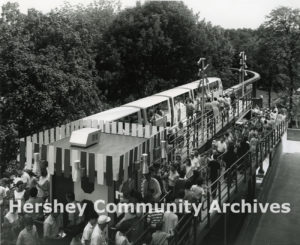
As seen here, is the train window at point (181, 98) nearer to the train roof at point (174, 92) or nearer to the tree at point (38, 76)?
the train roof at point (174, 92)

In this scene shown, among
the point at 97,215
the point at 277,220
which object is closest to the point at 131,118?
the point at 277,220

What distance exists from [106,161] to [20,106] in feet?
37.9

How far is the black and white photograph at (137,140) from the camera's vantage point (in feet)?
28.0

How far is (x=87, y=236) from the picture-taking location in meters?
7.40

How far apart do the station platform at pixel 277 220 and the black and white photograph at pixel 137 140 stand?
5 centimetres

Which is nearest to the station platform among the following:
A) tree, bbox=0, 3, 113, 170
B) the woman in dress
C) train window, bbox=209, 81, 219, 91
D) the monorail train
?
the monorail train

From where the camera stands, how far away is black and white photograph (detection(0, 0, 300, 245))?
28.0 feet

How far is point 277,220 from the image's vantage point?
591 inches

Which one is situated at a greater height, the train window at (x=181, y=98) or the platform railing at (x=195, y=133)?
the train window at (x=181, y=98)

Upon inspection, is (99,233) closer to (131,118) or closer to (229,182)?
(229,182)

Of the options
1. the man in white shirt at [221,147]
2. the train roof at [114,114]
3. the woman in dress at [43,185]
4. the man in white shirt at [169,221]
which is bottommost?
the man in white shirt at [169,221]

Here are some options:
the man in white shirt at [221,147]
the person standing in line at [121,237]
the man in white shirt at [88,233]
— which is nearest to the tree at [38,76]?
the man in white shirt at [221,147]

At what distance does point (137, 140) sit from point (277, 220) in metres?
7.16

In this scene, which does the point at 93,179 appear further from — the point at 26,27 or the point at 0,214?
the point at 26,27
